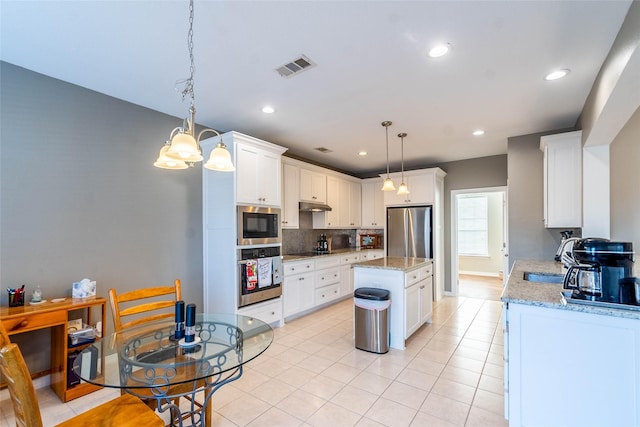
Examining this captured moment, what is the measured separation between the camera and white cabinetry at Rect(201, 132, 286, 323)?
340 cm

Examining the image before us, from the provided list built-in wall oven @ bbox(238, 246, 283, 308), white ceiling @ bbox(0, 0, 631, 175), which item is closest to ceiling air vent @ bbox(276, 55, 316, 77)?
white ceiling @ bbox(0, 0, 631, 175)

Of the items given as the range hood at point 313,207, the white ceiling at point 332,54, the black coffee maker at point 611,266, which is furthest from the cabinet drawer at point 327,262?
the black coffee maker at point 611,266

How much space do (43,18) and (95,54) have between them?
0.39 m

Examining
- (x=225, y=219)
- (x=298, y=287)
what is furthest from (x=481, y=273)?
(x=225, y=219)

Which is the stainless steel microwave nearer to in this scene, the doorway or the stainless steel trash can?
the stainless steel trash can

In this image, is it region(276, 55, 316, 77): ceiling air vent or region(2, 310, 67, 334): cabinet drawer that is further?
region(276, 55, 316, 77): ceiling air vent

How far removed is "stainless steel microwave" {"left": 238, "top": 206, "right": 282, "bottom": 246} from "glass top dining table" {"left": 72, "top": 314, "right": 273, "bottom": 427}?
1.49 m

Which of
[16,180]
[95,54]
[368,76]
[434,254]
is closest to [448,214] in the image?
[434,254]

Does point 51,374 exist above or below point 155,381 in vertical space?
below

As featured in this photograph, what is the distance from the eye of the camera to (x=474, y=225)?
8.08 metres

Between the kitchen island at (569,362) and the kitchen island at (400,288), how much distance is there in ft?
4.55

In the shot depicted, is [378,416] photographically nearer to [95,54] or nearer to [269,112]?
[269,112]

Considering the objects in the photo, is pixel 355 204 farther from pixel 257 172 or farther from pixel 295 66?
pixel 295 66

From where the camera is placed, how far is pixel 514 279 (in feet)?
8.05
